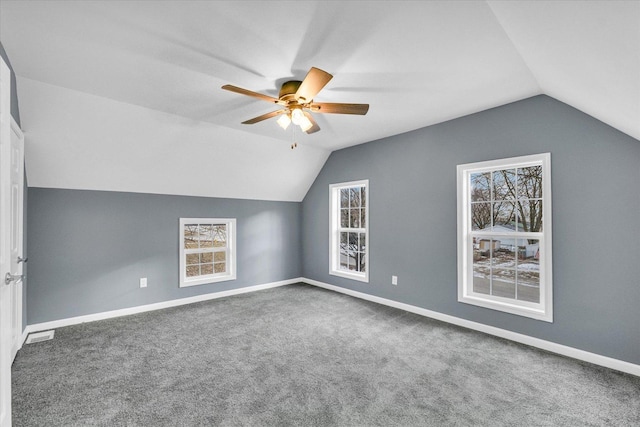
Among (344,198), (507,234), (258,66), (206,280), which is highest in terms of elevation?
(258,66)

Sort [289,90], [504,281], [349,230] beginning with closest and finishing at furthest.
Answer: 1. [289,90]
2. [504,281]
3. [349,230]

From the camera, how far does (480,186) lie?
3.64 m

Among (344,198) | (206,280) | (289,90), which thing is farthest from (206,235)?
(289,90)

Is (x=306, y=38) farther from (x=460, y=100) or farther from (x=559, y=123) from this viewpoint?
(x=559, y=123)

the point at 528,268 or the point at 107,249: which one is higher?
the point at 107,249

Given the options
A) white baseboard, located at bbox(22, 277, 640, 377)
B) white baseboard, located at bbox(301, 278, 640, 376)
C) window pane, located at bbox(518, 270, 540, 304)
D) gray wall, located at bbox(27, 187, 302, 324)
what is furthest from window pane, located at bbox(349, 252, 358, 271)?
window pane, located at bbox(518, 270, 540, 304)

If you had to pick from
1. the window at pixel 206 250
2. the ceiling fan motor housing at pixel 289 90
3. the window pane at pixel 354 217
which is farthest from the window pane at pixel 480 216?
the window at pixel 206 250

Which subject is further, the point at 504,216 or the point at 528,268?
the point at 504,216

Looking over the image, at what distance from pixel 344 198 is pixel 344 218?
13.8 inches

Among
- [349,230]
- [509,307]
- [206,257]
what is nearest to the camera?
[509,307]

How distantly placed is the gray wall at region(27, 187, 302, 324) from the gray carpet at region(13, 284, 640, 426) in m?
0.44

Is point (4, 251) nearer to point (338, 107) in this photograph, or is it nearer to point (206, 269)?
point (338, 107)

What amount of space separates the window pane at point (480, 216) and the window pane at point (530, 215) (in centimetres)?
31

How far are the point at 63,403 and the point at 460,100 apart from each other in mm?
4147
